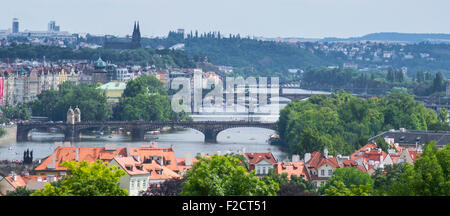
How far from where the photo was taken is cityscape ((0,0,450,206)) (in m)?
13.2

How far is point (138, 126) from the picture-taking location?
61.8 metres

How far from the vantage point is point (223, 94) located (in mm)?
97188

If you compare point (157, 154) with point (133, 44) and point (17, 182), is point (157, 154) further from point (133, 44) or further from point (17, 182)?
point (133, 44)

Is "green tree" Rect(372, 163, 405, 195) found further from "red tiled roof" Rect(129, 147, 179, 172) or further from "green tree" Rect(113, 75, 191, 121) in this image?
"green tree" Rect(113, 75, 191, 121)

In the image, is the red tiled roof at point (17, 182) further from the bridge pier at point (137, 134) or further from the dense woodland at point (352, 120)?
the bridge pier at point (137, 134)

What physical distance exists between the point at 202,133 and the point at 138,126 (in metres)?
4.37

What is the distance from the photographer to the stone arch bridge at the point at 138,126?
58.5 m

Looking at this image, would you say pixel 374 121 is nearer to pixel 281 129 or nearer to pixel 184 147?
pixel 281 129

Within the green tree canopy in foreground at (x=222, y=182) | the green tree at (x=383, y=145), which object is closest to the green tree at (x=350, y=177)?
the green tree at (x=383, y=145)

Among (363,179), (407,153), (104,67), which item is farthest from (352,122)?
(104,67)

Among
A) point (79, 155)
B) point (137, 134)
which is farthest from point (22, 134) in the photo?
point (79, 155)

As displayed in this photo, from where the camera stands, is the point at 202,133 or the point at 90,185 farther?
the point at 202,133
